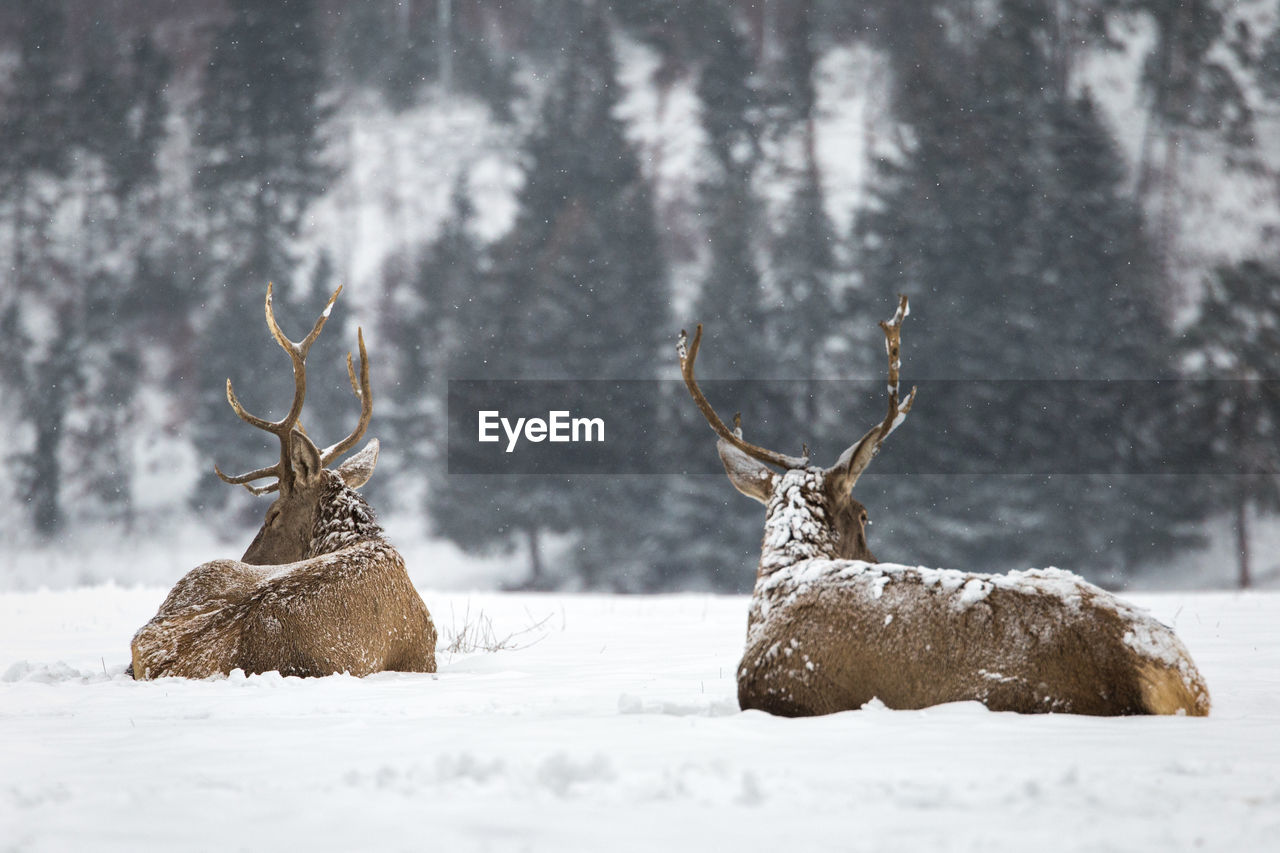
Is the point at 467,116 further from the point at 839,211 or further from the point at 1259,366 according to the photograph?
the point at 1259,366

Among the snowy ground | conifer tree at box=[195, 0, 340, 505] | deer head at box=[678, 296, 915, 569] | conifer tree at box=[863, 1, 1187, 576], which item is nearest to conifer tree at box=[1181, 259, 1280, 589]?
conifer tree at box=[863, 1, 1187, 576]

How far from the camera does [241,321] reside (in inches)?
1121

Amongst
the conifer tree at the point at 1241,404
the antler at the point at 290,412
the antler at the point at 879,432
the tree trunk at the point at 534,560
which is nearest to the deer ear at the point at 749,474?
the antler at the point at 879,432

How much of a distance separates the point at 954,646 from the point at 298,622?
111 inches

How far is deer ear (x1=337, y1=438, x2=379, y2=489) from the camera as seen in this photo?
6.89 m

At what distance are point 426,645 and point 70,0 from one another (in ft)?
105

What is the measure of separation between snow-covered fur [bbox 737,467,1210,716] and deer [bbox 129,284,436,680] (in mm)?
1910

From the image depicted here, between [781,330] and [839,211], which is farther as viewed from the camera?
[839,211]

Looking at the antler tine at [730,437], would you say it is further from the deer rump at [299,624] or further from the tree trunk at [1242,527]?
the tree trunk at [1242,527]

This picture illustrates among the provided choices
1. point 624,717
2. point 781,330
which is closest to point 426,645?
point 624,717

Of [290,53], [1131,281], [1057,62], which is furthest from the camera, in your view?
[290,53]

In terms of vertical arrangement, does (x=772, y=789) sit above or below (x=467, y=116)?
below

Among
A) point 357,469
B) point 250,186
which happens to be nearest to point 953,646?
point 357,469

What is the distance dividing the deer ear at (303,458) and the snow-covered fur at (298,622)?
0.57 metres
